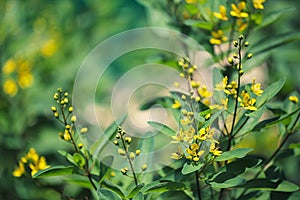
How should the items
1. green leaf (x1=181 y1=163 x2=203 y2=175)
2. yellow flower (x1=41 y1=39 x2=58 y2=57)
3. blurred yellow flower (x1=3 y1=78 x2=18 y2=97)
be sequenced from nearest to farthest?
green leaf (x1=181 y1=163 x2=203 y2=175) → blurred yellow flower (x1=3 y1=78 x2=18 y2=97) → yellow flower (x1=41 y1=39 x2=58 y2=57)

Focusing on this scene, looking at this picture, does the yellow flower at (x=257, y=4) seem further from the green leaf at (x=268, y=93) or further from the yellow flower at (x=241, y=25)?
the green leaf at (x=268, y=93)

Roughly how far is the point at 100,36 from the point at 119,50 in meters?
0.11

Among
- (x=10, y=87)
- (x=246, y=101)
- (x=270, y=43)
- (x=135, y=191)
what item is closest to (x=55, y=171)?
(x=135, y=191)

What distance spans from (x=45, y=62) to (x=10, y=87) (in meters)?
0.27

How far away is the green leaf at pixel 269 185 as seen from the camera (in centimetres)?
100

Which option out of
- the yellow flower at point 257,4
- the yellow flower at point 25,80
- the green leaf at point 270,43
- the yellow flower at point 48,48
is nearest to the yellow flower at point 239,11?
the yellow flower at point 257,4

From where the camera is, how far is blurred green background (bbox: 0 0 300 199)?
1.79m

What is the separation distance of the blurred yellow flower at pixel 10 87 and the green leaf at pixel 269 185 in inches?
49.1

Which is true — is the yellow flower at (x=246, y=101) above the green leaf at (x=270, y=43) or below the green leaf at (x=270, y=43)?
below

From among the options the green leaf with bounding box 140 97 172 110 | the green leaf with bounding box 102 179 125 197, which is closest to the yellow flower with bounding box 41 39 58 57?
the green leaf with bounding box 140 97 172 110

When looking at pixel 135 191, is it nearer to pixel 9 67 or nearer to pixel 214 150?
pixel 214 150

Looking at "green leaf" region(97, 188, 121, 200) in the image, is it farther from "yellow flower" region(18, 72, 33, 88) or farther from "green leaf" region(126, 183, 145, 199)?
"yellow flower" region(18, 72, 33, 88)

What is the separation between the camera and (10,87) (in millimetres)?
2018

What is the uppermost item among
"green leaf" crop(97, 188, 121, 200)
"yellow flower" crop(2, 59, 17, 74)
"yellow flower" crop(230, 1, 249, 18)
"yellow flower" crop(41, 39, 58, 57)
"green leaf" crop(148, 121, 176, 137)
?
"yellow flower" crop(41, 39, 58, 57)
